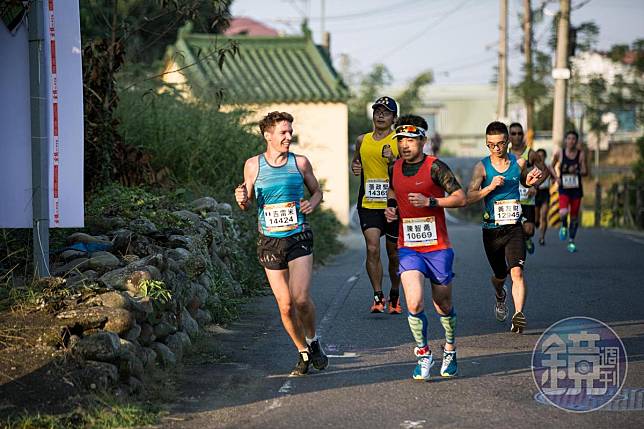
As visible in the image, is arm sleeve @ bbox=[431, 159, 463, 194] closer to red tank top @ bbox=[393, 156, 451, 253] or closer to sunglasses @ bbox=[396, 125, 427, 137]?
red tank top @ bbox=[393, 156, 451, 253]

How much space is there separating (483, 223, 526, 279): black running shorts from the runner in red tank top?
2.04 m

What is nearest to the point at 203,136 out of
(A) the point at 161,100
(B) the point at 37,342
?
(A) the point at 161,100

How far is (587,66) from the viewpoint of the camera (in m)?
55.5

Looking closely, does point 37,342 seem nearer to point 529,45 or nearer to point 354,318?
point 354,318

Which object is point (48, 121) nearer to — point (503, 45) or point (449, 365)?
point (449, 365)

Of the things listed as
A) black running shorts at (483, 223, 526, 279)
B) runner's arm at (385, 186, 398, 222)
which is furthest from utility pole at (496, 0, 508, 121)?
runner's arm at (385, 186, 398, 222)

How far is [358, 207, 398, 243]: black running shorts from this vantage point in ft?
38.2

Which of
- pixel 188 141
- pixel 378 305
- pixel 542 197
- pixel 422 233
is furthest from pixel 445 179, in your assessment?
pixel 542 197

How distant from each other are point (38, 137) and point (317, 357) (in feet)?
9.42

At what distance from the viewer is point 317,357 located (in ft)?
28.6

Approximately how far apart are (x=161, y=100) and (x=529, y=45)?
2825cm

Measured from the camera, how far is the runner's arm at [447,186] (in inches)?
334

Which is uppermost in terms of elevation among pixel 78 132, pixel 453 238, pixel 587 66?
pixel 587 66

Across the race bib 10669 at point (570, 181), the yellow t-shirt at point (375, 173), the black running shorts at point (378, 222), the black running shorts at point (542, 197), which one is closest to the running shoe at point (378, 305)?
the black running shorts at point (378, 222)
